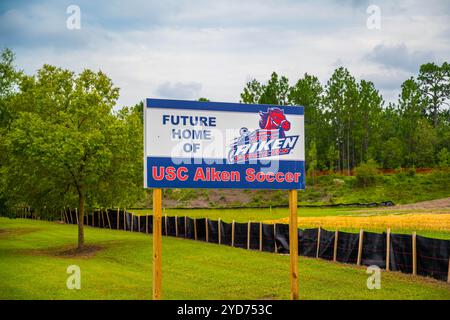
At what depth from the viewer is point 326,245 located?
28.0m

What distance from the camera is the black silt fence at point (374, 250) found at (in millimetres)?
24406

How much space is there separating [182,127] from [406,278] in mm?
10789

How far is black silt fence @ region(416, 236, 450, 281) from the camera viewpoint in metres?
20.7

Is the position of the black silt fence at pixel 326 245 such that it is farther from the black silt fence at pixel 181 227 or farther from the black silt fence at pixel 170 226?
the black silt fence at pixel 170 226

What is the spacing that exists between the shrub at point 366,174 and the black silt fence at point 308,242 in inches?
2522

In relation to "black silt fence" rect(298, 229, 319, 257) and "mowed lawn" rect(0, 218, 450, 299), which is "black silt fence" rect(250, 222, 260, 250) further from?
"black silt fence" rect(298, 229, 319, 257)

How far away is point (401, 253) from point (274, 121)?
9.40 m

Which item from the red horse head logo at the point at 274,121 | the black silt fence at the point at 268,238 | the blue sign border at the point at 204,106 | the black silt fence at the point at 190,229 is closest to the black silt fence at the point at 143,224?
the black silt fence at the point at 190,229

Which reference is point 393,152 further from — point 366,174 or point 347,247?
point 347,247

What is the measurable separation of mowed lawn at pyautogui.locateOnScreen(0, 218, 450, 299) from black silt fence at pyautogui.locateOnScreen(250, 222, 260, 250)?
0.90m

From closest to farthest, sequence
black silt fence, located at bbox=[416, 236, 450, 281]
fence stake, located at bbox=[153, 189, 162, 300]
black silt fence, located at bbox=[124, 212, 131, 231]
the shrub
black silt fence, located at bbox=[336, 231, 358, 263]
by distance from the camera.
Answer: fence stake, located at bbox=[153, 189, 162, 300]
black silt fence, located at bbox=[416, 236, 450, 281]
black silt fence, located at bbox=[336, 231, 358, 263]
black silt fence, located at bbox=[124, 212, 131, 231]
the shrub

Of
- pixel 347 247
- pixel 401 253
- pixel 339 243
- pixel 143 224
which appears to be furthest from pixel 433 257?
pixel 143 224

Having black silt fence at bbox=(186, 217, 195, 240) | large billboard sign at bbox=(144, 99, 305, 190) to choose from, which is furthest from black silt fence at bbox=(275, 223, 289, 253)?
large billboard sign at bbox=(144, 99, 305, 190)

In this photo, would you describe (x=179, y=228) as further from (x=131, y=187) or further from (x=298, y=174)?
(x=298, y=174)
